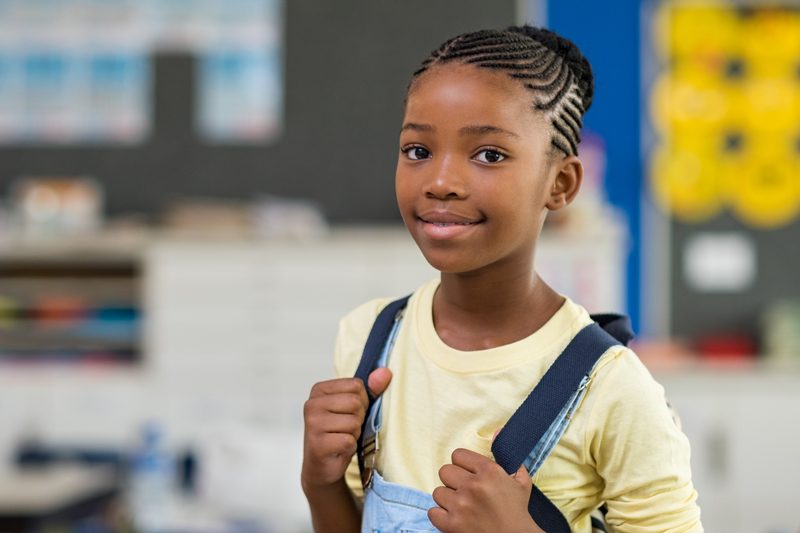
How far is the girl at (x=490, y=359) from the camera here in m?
0.60

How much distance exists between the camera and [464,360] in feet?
2.18

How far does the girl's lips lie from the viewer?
23.8 inches

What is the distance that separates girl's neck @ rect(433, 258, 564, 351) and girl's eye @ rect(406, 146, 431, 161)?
11 cm

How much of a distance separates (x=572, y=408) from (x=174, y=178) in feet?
12.7

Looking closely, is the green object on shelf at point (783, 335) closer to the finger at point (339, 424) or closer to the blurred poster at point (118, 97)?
the blurred poster at point (118, 97)

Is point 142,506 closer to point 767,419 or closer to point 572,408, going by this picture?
point 572,408

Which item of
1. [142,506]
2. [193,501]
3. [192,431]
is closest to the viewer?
[142,506]

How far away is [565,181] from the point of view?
2.22 feet

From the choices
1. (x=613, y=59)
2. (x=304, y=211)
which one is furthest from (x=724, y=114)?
(x=304, y=211)

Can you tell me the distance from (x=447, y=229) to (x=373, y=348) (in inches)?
6.9

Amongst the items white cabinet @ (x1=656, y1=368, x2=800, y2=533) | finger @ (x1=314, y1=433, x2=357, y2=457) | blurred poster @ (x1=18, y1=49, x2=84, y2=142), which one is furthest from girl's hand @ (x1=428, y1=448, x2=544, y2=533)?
blurred poster @ (x1=18, y1=49, x2=84, y2=142)

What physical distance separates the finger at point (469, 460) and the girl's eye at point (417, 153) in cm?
25

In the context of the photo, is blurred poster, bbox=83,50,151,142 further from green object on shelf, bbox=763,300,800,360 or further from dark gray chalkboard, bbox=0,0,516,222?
green object on shelf, bbox=763,300,800,360

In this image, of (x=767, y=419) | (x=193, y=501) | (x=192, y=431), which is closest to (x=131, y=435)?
(x=192, y=431)
